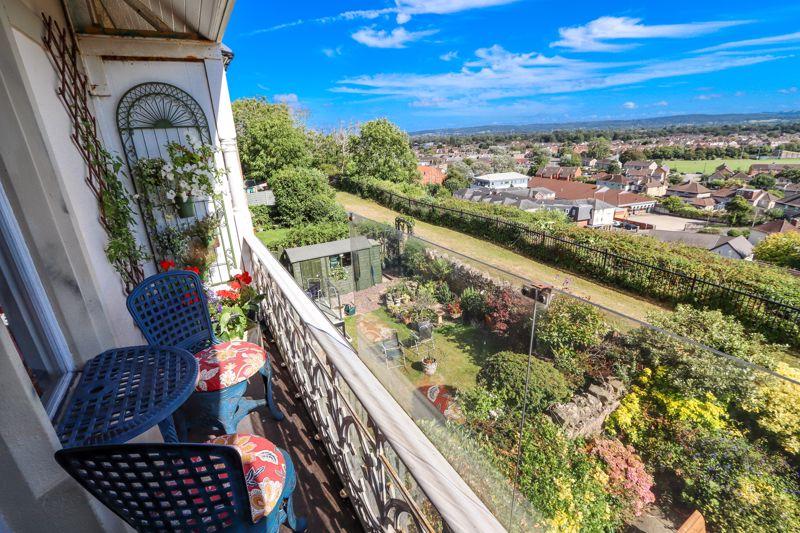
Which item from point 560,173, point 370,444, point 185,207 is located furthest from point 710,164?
point 370,444

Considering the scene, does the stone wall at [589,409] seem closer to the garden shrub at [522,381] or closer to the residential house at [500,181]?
the garden shrub at [522,381]

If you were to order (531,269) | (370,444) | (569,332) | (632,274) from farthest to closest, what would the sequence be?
(531,269), (632,274), (569,332), (370,444)

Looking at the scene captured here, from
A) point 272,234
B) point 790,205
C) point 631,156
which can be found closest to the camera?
point 272,234

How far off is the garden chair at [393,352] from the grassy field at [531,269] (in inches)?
242

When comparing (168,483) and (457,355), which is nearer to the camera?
(168,483)

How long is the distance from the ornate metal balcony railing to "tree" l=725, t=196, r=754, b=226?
53216 millimetres

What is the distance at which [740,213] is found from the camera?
38.9 m

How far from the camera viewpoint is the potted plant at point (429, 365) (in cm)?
204

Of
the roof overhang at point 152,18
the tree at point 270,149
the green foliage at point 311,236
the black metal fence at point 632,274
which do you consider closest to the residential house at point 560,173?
the black metal fence at point 632,274

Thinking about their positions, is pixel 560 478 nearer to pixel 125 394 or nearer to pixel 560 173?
pixel 125 394

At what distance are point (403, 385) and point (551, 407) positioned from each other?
92 cm

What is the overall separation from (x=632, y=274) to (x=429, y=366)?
9375mm

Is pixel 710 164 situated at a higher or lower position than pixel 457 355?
lower

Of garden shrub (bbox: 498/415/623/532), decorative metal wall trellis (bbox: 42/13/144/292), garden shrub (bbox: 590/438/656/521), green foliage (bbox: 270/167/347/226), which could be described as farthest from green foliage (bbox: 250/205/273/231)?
garden shrub (bbox: 590/438/656/521)
